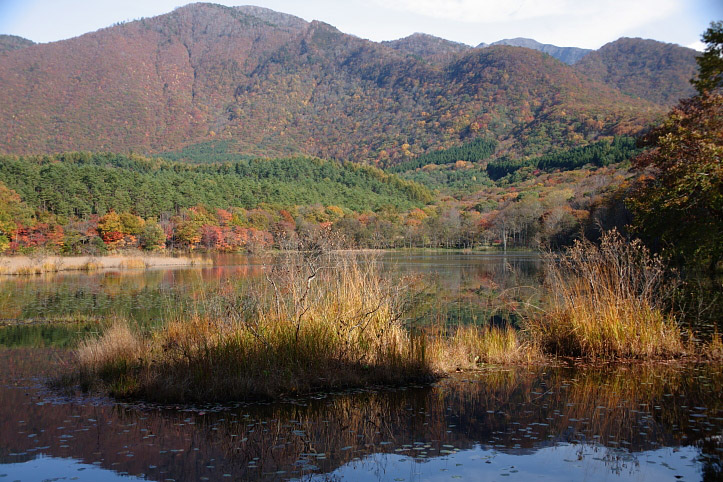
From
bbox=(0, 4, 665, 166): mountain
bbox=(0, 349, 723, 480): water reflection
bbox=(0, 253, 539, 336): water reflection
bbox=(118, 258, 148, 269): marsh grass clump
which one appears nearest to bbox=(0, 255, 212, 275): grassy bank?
bbox=(118, 258, 148, 269): marsh grass clump

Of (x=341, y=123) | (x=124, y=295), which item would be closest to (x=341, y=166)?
(x=341, y=123)

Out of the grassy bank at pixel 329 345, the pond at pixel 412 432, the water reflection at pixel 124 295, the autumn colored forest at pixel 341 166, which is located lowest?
the water reflection at pixel 124 295

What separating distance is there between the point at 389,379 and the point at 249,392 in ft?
6.29

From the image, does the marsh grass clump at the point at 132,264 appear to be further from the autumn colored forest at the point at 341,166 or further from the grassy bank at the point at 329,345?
the grassy bank at the point at 329,345

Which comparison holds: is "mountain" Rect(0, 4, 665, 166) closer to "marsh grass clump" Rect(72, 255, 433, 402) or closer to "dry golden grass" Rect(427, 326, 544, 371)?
"dry golden grass" Rect(427, 326, 544, 371)

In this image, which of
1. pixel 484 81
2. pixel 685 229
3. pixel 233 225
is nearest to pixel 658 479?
pixel 685 229

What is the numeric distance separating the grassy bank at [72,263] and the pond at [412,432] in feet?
87.2

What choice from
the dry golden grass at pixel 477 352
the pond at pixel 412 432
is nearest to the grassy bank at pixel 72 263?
the pond at pixel 412 432

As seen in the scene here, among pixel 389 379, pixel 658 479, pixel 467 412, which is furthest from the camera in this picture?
pixel 389 379

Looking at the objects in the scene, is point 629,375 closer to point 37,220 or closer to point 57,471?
point 57,471

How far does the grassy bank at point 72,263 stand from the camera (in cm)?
3156

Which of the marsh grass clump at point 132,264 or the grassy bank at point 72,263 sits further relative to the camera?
the marsh grass clump at point 132,264

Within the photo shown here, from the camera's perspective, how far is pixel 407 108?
193 m

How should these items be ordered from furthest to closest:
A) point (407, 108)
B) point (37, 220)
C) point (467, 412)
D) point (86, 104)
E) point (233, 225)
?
point (407, 108) < point (86, 104) < point (233, 225) < point (37, 220) < point (467, 412)
